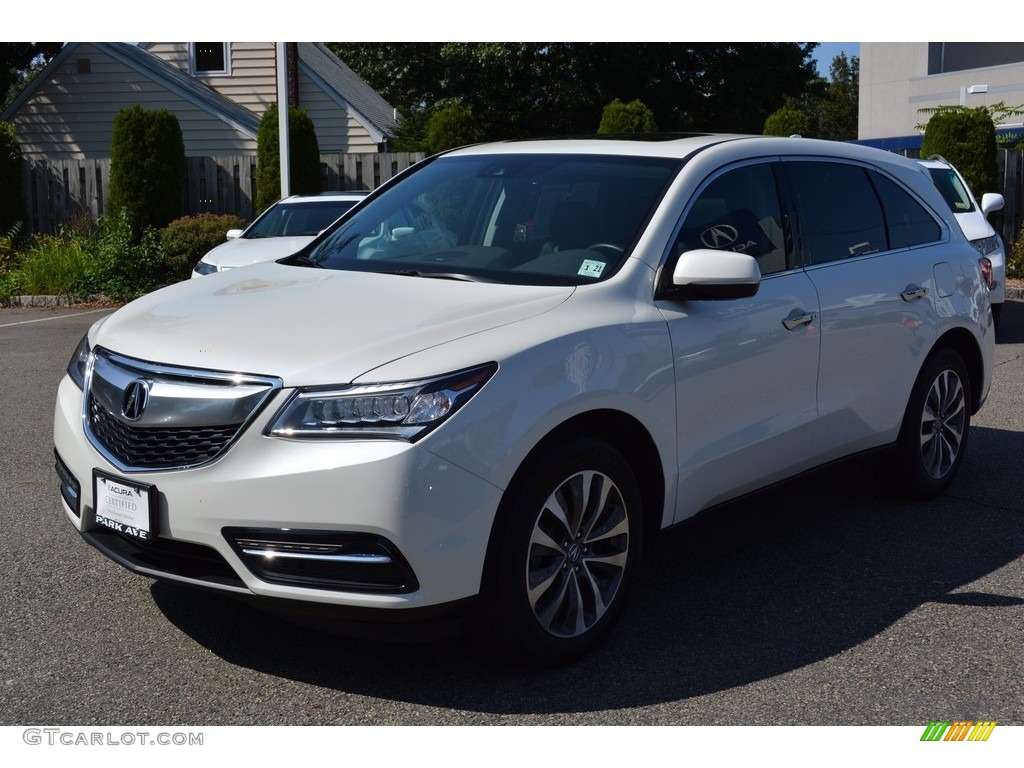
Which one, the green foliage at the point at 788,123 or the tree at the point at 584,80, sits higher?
the tree at the point at 584,80

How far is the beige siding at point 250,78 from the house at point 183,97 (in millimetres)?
24

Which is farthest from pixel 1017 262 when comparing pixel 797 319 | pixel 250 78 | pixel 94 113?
pixel 94 113

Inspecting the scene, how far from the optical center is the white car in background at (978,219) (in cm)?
1175

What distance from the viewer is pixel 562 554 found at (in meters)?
4.02

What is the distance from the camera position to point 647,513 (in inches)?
176

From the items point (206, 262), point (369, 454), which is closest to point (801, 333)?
point (369, 454)

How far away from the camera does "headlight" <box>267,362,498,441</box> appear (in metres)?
3.56

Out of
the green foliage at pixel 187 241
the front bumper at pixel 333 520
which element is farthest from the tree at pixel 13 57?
the front bumper at pixel 333 520

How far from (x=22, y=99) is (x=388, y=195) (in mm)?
25621

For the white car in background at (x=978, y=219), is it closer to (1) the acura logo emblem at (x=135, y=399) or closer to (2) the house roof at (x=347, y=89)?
(1) the acura logo emblem at (x=135, y=399)

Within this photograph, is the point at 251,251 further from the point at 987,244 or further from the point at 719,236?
the point at 719,236

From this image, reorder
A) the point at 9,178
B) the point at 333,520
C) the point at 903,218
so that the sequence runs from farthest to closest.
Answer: the point at 9,178 → the point at 903,218 → the point at 333,520

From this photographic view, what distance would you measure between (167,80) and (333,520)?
2594cm

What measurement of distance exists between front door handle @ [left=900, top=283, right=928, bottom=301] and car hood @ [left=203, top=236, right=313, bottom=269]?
6886 millimetres
